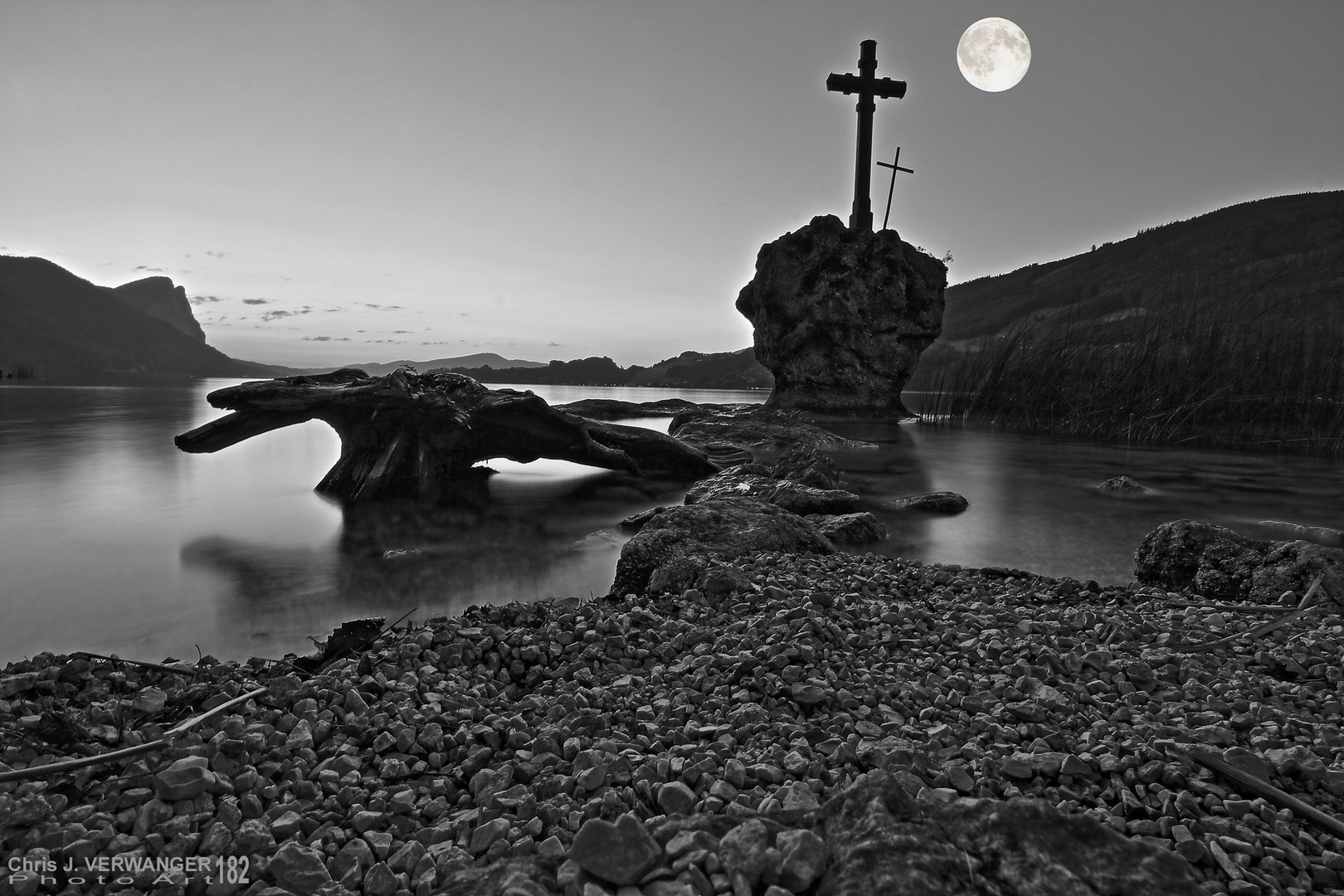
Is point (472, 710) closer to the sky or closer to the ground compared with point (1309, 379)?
closer to the ground

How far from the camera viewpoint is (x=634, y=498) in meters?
5.90

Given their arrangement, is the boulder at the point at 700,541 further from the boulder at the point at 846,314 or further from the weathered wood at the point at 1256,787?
the boulder at the point at 846,314

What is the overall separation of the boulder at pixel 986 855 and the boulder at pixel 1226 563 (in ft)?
8.83

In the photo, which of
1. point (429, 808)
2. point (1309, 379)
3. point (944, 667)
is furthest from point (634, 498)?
point (1309, 379)

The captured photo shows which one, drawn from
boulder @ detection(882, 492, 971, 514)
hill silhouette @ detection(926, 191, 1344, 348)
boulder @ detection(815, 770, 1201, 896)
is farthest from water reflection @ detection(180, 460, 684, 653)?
hill silhouette @ detection(926, 191, 1344, 348)

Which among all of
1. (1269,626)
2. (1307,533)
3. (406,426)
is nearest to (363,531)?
(406,426)

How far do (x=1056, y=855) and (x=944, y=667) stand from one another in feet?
3.52

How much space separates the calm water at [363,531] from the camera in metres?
2.91

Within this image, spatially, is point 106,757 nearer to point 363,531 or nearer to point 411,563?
point 411,563

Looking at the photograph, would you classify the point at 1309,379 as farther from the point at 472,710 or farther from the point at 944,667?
the point at 472,710

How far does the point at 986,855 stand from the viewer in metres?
0.93

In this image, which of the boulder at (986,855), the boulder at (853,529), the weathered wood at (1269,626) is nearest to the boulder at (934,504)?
the boulder at (853,529)

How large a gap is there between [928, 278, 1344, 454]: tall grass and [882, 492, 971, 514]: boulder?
23.1 ft

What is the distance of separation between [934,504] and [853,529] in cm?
161
